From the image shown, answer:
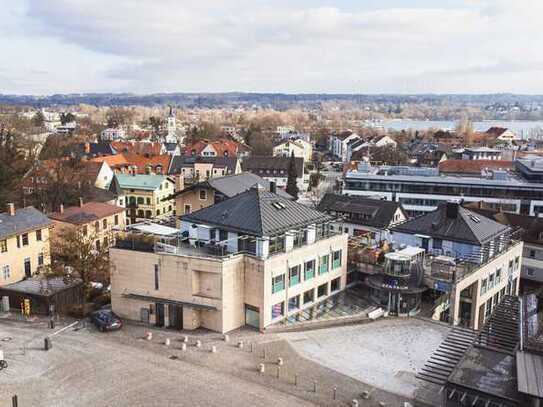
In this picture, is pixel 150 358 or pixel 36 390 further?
pixel 150 358

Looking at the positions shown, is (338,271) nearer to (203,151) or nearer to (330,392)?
(330,392)

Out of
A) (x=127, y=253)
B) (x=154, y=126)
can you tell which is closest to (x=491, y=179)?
(x=127, y=253)

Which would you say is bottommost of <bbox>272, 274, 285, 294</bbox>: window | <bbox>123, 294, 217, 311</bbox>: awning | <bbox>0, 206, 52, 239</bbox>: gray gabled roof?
<bbox>123, 294, 217, 311</bbox>: awning

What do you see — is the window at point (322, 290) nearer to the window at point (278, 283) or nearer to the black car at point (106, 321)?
the window at point (278, 283)

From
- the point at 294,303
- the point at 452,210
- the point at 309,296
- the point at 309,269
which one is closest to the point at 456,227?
the point at 452,210

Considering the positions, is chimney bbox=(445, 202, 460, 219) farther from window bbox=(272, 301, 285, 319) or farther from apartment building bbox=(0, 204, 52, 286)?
apartment building bbox=(0, 204, 52, 286)

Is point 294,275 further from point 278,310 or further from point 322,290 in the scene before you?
point 322,290

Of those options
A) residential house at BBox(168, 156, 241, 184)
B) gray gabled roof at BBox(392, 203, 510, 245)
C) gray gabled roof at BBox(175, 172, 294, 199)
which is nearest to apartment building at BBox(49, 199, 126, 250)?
gray gabled roof at BBox(175, 172, 294, 199)
